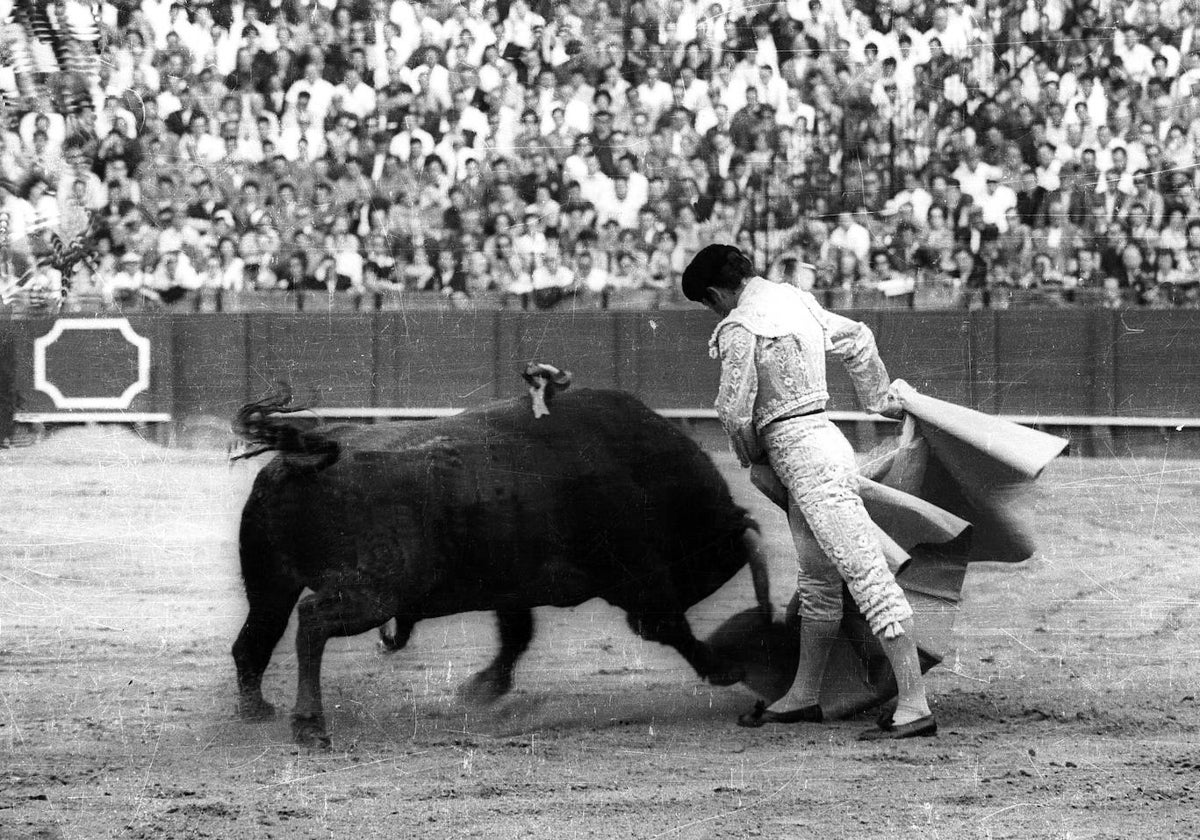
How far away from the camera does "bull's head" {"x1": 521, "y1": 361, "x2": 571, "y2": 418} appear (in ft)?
14.2

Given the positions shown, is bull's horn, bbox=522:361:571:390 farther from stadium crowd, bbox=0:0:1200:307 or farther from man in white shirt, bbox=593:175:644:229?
man in white shirt, bbox=593:175:644:229

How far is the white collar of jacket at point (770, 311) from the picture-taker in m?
3.94

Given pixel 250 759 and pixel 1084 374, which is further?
pixel 1084 374

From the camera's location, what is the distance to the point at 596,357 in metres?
4.51

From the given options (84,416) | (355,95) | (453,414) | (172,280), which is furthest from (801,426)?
(84,416)

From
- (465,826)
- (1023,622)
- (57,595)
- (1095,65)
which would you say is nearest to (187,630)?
(57,595)

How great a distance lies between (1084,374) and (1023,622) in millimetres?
844

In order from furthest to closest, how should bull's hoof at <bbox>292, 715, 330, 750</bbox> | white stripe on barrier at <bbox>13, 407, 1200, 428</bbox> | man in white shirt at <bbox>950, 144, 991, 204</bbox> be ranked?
man in white shirt at <bbox>950, 144, 991, 204</bbox>, white stripe on barrier at <bbox>13, 407, 1200, 428</bbox>, bull's hoof at <bbox>292, 715, 330, 750</bbox>

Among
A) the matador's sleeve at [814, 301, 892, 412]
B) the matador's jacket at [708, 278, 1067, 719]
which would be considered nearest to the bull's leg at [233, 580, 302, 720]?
the matador's jacket at [708, 278, 1067, 719]

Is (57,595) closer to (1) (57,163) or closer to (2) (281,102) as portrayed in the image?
(1) (57,163)

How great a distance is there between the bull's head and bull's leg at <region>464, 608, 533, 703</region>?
626 millimetres

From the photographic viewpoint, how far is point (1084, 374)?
463 cm

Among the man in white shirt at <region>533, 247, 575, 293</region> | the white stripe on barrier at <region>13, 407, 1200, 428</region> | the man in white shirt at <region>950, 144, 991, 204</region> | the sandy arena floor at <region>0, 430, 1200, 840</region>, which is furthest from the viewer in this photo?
the man in white shirt at <region>950, 144, 991, 204</region>

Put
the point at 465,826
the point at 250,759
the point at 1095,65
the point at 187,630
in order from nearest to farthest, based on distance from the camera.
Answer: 1. the point at 465,826
2. the point at 250,759
3. the point at 187,630
4. the point at 1095,65
